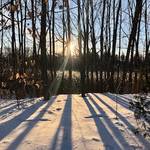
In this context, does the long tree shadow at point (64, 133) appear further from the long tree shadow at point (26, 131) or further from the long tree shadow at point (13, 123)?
the long tree shadow at point (13, 123)

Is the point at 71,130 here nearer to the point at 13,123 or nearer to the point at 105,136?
the point at 105,136

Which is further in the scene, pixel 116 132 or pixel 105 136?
pixel 116 132

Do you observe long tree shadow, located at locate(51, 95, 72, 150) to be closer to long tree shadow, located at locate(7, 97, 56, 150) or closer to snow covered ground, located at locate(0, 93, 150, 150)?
snow covered ground, located at locate(0, 93, 150, 150)

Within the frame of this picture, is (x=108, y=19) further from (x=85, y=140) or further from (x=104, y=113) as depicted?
(x=85, y=140)

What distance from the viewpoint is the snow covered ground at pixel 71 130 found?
4.25m

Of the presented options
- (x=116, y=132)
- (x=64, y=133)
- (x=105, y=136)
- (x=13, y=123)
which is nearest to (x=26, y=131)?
(x=64, y=133)

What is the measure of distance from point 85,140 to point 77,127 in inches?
29.6

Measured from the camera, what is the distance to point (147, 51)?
A: 53.5 ft

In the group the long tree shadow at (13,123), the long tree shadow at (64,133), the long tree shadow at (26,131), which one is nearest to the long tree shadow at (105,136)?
the long tree shadow at (64,133)

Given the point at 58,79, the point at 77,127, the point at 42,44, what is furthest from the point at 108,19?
the point at 77,127

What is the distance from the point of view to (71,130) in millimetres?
4953

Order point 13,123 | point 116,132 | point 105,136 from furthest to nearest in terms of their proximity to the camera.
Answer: point 13,123
point 116,132
point 105,136

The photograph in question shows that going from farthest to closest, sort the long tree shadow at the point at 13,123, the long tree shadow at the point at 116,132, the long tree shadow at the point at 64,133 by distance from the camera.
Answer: the long tree shadow at the point at 13,123
the long tree shadow at the point at 116,132
the long tree shadow at the point at 64,133

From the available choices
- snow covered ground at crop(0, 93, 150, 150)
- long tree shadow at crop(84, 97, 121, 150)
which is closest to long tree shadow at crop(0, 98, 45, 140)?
snow covered ground at crop(0, 93, 150, 150)
